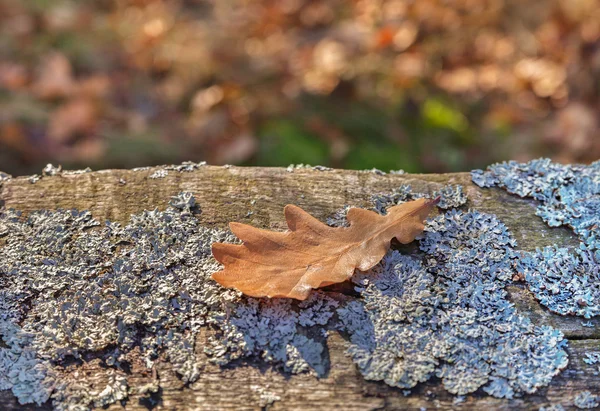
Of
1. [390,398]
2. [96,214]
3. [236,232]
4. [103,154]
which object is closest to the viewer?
[390,398]

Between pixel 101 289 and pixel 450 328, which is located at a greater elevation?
pixel 101 289

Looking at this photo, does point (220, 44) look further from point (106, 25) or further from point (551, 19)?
point (551, 19)

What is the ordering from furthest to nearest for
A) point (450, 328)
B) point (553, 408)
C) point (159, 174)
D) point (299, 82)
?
point (299, 82), point (159, 174), point (450, 328), point (553, 408)

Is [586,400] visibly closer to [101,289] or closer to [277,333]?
[277,333]

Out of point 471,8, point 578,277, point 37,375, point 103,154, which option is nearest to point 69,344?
point 37,375

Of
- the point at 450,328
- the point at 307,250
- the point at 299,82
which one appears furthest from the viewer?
the point at 299,82

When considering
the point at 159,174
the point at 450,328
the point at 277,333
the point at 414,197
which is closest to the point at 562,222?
the point at 414,197

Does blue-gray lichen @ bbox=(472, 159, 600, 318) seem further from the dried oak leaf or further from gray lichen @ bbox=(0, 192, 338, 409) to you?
gray lichen @ bbox=(0, 192, 338, 409)

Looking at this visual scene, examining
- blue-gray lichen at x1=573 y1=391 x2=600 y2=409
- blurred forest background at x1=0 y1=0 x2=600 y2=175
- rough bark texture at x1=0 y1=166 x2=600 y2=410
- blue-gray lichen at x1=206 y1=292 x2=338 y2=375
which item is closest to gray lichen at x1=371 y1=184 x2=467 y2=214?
rough bark texture at x1=0 y1=166 x2=600 y2=410
